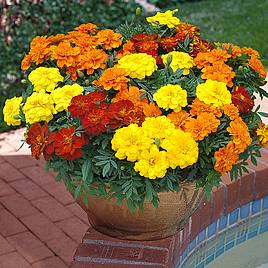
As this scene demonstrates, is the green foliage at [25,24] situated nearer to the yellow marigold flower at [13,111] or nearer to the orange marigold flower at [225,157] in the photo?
the yellow marigold flower at [13,111]

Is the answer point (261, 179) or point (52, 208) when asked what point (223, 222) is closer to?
point (261, 179)

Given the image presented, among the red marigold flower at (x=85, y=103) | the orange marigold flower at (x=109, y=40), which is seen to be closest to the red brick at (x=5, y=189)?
the orange marigold flower at (x=109, y=40)

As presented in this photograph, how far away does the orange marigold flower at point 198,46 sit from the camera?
3018mm

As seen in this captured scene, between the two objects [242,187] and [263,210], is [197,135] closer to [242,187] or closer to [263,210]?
[242,187]

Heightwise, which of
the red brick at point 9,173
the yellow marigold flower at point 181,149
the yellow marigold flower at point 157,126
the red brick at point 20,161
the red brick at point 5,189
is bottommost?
the red brick at point 20,161

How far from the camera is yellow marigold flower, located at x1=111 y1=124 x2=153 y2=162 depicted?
2441 millimetres

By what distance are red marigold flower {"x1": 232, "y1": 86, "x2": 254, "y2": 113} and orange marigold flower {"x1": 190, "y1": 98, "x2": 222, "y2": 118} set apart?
0.11 meters

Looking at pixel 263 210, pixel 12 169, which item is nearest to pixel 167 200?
pixel 263 210

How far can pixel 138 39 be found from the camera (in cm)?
300

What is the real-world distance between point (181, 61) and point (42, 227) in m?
1.53

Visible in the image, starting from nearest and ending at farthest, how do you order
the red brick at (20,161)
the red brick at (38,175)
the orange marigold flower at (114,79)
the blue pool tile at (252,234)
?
the orange marigold flower at (114,79), the blue pool tile at (252,234), the red brick at (38,175), the red brick at (20,161)

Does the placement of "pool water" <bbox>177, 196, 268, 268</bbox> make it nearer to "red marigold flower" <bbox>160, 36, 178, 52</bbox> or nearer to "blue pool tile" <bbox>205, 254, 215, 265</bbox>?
"blue pool tile" <bbox>205, 254, 215, 265</bbox>

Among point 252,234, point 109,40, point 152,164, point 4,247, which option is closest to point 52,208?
point 4,247

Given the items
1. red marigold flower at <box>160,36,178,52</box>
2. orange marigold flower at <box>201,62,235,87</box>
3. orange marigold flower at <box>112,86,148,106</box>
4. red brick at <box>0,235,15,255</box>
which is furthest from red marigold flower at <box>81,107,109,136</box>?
red brick at <box>0,235,15,255</box>
